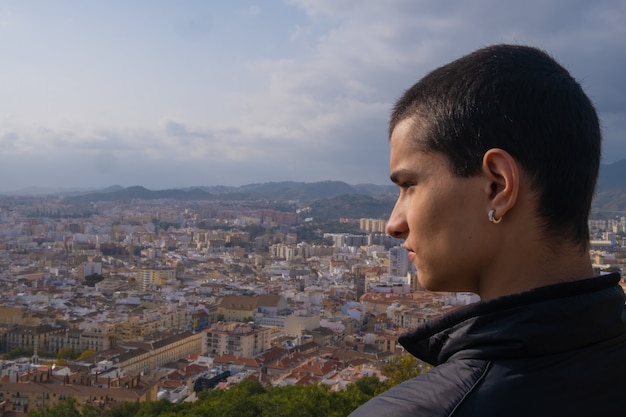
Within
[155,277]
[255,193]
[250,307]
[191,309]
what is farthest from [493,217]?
[255,193]

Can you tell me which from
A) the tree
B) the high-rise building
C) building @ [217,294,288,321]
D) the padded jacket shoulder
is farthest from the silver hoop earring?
A: the high-rise building

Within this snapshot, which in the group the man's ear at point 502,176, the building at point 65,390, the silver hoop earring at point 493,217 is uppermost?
the man's ear at point 502,176

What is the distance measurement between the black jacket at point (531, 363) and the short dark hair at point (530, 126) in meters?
0.06

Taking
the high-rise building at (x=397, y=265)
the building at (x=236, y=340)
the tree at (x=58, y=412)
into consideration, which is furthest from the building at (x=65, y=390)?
the high-rise building at (x=397, y=265)

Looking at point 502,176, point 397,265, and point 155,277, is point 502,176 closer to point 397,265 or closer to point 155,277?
point 155,277

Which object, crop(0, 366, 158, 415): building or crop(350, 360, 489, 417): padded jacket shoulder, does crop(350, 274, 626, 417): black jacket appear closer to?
crop(350, 360, 489, 417): padded jacket shoulder

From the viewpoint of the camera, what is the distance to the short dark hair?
45 cm

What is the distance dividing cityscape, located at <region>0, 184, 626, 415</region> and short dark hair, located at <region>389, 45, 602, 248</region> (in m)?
0.13

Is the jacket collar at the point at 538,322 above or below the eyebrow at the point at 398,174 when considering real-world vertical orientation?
below

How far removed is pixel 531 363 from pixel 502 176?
0.13 meters

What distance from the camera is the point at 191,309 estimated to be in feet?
49.9

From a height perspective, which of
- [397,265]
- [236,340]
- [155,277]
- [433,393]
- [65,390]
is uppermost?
[433,393]

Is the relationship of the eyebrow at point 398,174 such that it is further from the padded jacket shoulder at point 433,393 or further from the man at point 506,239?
the padded jacket shoulder at point 433,393

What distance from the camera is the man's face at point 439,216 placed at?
0.47m
